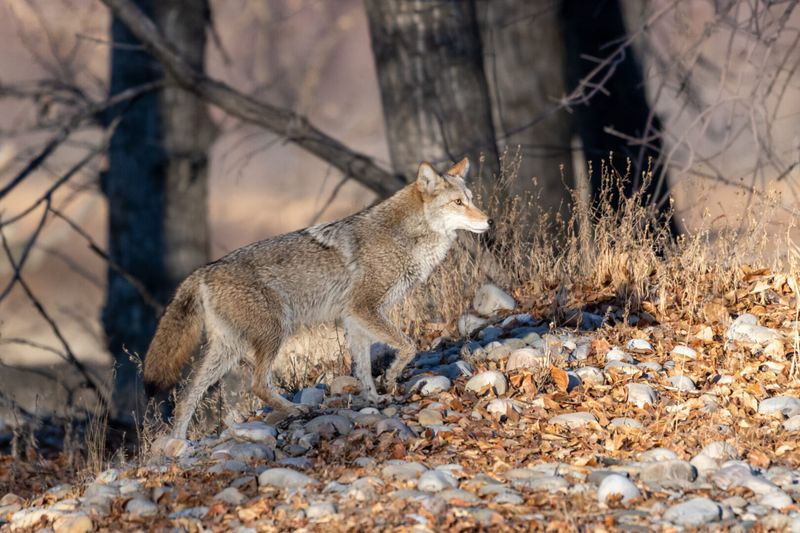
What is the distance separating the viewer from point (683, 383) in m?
6.39

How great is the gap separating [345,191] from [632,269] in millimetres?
19949

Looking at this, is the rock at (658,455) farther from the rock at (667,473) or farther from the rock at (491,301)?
the rock at (491,301)

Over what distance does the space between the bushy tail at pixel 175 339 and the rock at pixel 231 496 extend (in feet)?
5.35

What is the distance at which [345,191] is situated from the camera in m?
27.8

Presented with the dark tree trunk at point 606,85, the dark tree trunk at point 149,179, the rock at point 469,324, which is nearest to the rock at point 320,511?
the rock at point 469,324

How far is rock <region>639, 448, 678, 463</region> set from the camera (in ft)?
17.5

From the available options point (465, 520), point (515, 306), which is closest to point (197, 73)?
point (515, 306)

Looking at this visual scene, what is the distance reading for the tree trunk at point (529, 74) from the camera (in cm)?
1233

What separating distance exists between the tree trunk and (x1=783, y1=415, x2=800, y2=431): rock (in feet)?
21.7

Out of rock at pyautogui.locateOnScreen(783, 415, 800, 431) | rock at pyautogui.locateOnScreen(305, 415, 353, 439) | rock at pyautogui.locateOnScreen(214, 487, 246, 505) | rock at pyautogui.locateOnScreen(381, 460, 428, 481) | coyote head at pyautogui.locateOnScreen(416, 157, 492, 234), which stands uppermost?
coyote head at pyautogui.locateOnScreen(416, 157, 492, 234)

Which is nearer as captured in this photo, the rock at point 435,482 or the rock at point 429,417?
the rock at point 435,482

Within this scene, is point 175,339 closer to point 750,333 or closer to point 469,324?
point 469,324

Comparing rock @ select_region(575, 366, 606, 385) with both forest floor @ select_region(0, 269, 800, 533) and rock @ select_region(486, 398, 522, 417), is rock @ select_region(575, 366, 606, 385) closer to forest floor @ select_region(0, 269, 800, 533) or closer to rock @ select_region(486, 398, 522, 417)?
forest floor @ select_region(0, 269, 800, 533)

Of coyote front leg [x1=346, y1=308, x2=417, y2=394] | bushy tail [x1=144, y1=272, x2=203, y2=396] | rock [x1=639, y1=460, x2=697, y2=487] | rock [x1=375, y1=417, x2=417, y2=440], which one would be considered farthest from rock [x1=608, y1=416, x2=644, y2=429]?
bushy tail [x1=144, y1=272, x2=203, y2=396]
